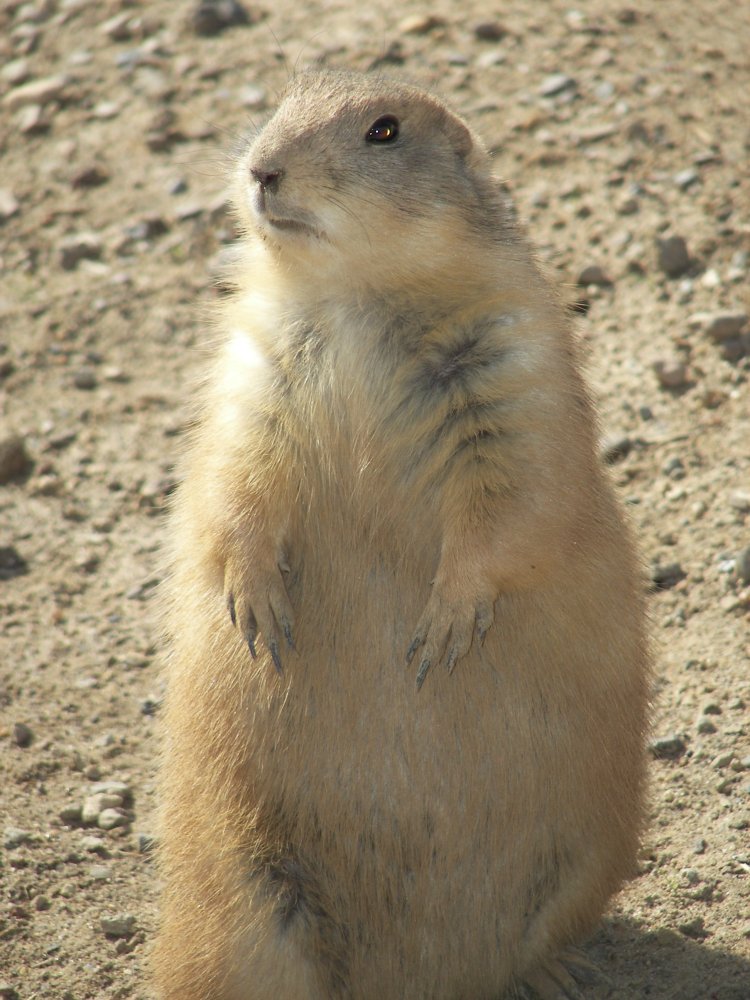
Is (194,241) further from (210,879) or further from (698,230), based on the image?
(210,879)

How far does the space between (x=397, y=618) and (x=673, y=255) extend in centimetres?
322

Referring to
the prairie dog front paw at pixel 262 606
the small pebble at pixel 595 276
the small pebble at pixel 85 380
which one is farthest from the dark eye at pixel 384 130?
the small pebble at pixel 85 380

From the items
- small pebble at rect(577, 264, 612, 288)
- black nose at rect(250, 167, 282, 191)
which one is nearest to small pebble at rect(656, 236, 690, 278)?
small pebble at rect(577, 264, 612, 288)

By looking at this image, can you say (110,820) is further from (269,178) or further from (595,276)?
(595,276)

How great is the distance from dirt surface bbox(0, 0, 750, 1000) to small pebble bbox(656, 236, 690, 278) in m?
0.02

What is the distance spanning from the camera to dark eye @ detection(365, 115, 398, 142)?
4109 mm

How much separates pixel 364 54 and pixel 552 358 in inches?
183

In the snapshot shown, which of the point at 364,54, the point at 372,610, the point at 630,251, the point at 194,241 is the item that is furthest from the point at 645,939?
the point at 364,54

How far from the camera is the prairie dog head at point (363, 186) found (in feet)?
12.8

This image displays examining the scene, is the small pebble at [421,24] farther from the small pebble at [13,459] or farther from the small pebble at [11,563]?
the small pebble at [11,563]

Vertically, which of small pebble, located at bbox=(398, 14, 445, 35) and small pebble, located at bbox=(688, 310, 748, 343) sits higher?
small pebble, located at bbox=(398, 14, 445, 35)

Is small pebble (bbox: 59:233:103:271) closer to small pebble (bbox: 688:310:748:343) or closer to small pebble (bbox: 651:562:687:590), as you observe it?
small pebble (bbox: 688:310:748:343)

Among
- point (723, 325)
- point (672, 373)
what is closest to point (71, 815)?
point (672, 373)

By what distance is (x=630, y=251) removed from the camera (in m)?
6.82
